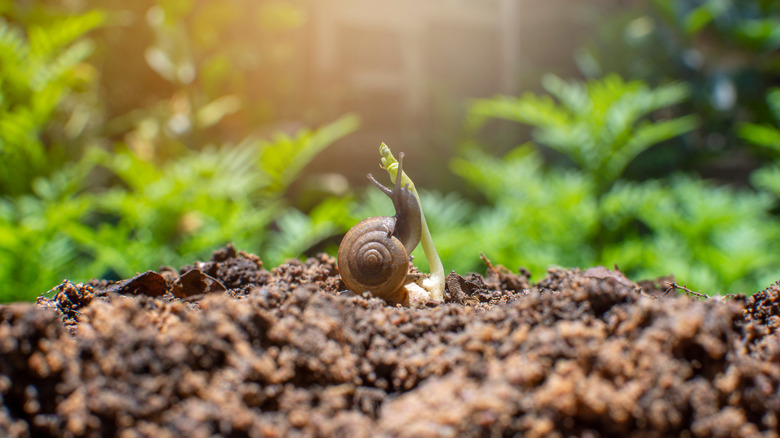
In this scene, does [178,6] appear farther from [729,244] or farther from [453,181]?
[729,244]

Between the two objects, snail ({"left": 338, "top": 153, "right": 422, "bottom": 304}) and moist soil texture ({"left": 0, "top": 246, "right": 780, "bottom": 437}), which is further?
snail ({"left": 338, "top": 153, "right": 422, "bottom": 304})

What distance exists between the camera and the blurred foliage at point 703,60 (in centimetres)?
561

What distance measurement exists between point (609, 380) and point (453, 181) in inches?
213

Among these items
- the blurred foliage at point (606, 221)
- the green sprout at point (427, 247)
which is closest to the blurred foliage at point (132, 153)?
the blurred foliage at point (606, 221)

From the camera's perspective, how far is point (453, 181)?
6.10 meters

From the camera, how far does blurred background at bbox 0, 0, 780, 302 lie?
110 inches

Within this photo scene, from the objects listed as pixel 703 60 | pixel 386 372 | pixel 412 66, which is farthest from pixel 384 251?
pixel 703 60

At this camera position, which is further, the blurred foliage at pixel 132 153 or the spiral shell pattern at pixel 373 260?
the blurred foliage at pixel 132 153

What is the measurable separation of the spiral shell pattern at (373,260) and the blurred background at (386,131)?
0.74 meters

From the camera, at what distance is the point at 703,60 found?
603 cm

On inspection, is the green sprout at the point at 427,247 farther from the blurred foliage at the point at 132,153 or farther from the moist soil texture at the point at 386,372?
the blurred foliage at the point at 132,153

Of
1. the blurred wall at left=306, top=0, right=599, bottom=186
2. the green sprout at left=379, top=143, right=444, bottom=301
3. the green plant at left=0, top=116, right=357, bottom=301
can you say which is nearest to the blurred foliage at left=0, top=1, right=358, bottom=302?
the green plant at left=0, top=116, right=357, bottom=301

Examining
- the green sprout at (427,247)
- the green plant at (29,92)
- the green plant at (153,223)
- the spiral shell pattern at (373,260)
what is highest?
the green plant at (29,92)

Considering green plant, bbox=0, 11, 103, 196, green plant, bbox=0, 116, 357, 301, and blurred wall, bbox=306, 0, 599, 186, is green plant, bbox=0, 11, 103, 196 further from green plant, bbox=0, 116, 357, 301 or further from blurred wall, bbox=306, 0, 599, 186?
blurred wall, bbox=306, 0, 599, 186
